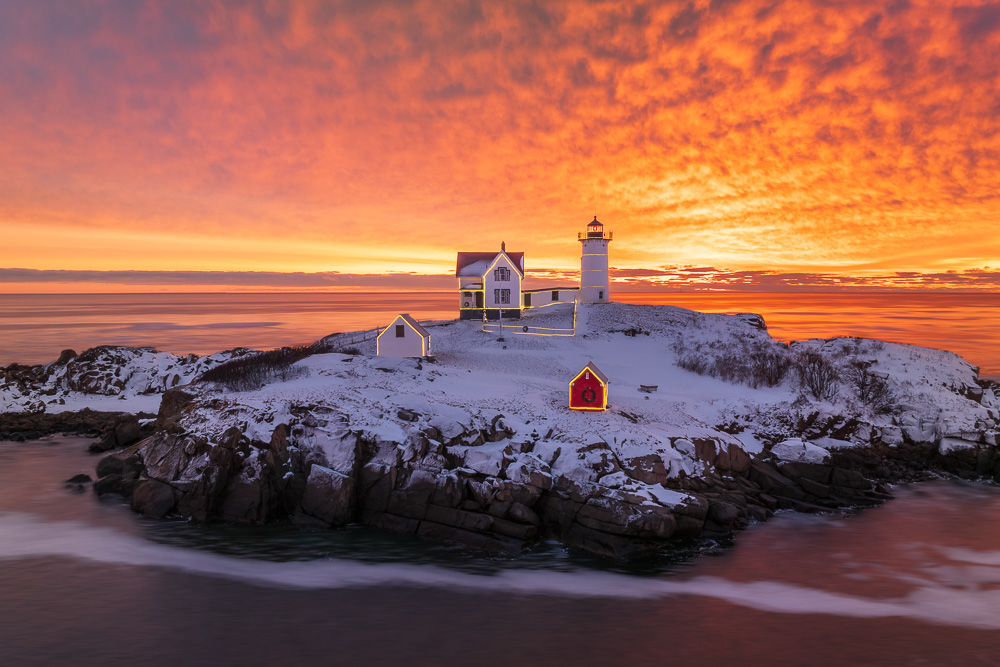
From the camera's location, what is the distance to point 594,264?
6462cm

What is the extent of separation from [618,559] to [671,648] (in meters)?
4.71

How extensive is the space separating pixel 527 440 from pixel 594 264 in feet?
131

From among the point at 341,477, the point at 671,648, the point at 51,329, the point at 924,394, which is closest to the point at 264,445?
the point at 341,477

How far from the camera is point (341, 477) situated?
2542 centimetres

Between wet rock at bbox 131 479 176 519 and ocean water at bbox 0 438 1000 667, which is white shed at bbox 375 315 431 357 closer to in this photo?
wet rock at bbox 131 479 176 519

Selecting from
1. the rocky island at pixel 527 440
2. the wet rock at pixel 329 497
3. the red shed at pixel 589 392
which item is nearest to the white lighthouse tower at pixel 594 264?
the rocky island at pixel 527 440

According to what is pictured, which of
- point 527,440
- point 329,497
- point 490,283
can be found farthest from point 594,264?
point 329,497

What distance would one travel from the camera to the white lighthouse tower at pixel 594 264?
64.1 meters

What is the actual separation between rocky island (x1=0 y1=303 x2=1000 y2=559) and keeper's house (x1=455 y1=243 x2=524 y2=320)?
1166 centimetres

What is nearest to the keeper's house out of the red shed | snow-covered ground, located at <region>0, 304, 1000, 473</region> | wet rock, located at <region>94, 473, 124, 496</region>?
snow-covered ground, located at <region>0, 304, 1000, 473</region>

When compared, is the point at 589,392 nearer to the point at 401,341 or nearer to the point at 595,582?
the point at 595,582

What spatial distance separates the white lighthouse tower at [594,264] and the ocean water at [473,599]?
4035 centimetres

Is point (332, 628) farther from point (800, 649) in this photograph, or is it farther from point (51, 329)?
point (51, 329)

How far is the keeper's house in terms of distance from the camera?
57.1 m
